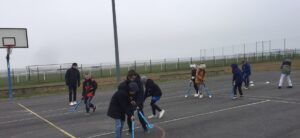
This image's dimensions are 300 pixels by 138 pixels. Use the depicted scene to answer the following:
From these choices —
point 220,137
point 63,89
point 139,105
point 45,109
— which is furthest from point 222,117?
point 63,89

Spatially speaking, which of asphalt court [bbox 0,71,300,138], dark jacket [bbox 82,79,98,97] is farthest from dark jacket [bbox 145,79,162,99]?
dark jacket [bbox 82,79,98,97]

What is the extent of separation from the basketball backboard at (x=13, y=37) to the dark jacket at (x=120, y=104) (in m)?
15.8

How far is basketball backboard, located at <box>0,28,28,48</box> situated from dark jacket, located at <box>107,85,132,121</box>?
1577 centimetres

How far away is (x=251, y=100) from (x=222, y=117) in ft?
13.7

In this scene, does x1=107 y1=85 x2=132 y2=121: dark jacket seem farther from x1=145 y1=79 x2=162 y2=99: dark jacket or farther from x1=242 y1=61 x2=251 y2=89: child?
x1=242 y1=61 x2=251 y2=89: child

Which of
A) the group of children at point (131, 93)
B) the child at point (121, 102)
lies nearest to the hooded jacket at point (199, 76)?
the group of children at point (131, 93)

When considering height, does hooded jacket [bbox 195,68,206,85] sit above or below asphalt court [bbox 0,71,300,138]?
above

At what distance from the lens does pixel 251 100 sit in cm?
1484

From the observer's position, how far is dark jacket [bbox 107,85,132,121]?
7762mm

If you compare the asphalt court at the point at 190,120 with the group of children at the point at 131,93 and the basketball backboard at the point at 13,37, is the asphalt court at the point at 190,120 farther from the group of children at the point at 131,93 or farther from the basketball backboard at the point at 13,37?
the basketball backboard at the point at 13,37

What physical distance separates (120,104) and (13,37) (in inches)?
641

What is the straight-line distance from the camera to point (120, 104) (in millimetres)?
7793

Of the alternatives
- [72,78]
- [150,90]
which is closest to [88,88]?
[150,90]

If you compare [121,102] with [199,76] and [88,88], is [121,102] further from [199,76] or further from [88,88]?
[199,76]
